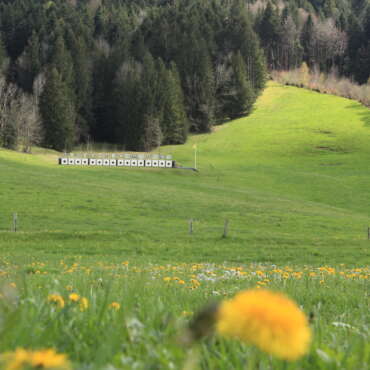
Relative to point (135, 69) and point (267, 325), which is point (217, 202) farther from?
point (135, 69)

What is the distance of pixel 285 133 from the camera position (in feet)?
321

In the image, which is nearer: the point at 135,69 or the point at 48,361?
the point at 48,361

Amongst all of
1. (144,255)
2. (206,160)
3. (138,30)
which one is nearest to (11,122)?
(206,160)

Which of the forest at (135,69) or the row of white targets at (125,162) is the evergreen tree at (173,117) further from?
the row of white targets at (125,162)

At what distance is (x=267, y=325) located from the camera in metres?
0.78

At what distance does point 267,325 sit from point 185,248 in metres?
20.5

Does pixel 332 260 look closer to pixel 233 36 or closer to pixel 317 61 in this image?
pixel 233 36

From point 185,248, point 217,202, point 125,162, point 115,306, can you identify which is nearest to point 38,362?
point 115,306

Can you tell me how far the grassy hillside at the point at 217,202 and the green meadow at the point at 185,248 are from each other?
6.8 inches

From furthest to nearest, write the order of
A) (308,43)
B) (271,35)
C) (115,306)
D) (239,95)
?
(308,43), (271,35), (239,95), (115,306)

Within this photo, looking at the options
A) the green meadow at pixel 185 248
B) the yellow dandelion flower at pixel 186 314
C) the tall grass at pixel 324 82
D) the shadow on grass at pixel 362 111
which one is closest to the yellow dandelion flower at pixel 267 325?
the green meadow at pixel 185 248

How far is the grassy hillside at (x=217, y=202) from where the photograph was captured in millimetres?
21281

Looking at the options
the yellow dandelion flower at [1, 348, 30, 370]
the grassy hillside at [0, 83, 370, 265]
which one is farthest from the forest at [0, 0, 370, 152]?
the yellow dandelion flower at [1, 348, 30, 370]

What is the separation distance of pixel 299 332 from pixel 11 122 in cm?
8674
